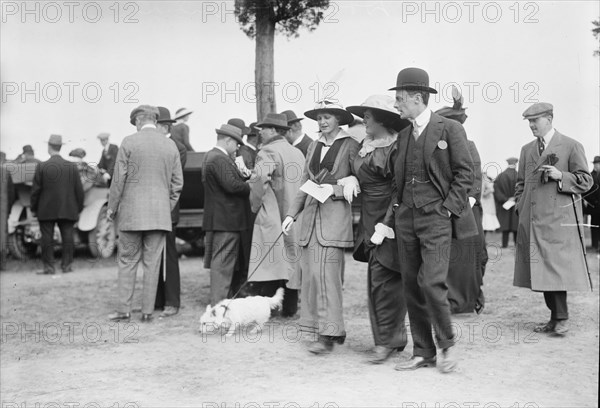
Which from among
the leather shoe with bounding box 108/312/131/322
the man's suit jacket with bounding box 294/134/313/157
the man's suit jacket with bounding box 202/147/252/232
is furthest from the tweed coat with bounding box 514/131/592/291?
the leather shoe with bounding box 108/312/131/322

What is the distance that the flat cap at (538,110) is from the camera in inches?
283

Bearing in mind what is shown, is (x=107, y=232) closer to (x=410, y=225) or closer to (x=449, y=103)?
(x=449, y=103)

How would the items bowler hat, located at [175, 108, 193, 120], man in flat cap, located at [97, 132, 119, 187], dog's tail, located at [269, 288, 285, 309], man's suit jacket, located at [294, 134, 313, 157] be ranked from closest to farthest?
1. dog's tail, located at [269, 288, 285, 309]
2. man's suit jacket, located at [294, 134, 313, 157]
3. bowler hat, located at [175, 108, 193, 120]
4. man in flat cap, located at [97, 132, 119, 187]

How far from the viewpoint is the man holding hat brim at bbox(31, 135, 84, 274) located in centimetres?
1180

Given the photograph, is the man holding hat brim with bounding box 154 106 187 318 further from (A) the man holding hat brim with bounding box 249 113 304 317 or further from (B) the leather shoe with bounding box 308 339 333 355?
(B) the leather shoe with bounding box 308 339 333 355

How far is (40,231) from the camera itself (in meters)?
12.2

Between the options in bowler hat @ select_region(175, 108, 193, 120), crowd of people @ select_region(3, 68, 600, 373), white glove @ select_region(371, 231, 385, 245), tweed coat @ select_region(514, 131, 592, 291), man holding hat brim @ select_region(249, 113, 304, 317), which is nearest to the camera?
crowd of people @ select_region(3, 68, 600, 373)

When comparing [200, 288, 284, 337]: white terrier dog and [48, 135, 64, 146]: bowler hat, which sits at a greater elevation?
[48, 135, 64, 146]: bowler hat

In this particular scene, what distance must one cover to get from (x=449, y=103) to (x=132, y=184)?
3.20m

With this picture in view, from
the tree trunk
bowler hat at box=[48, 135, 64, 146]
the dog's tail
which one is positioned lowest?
the dog's tail

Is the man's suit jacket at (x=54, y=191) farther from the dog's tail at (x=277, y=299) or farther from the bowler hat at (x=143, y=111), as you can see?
the dog's tail at (x=277, y=299)

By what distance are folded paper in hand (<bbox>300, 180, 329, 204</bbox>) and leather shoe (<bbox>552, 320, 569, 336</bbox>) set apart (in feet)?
7.71

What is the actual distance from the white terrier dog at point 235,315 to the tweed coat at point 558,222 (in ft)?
7.86

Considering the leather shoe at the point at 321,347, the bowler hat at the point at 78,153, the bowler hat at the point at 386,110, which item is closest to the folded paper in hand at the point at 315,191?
the bowler hat at the point at 386,110
